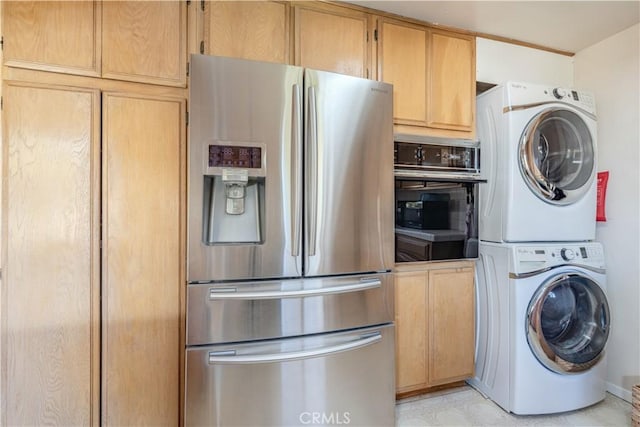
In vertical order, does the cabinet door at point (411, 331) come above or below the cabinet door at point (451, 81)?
below

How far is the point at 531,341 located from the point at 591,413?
25.3 inches

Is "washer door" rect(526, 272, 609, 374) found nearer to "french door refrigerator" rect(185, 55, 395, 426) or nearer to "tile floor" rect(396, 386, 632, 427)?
"tile floor" rect(396, 386, 632, 427)

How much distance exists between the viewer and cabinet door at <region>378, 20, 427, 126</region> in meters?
1.85

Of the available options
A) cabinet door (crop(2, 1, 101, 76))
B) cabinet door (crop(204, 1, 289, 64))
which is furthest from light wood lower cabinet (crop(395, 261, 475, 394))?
cabinet door (crop(2, 1, 101, 76))

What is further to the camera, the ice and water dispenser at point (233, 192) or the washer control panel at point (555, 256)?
the washer control panel at point (555, 256)

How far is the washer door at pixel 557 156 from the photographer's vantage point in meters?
1.83

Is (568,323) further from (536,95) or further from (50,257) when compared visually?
(50,257)

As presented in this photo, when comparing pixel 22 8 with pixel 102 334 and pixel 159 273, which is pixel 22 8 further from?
pixel 102 334

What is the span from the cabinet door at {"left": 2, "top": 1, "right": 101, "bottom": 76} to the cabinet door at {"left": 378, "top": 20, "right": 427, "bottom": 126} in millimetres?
1429

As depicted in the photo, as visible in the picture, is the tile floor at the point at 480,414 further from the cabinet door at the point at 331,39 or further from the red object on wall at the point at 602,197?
the cabinet door at the point at 331,39

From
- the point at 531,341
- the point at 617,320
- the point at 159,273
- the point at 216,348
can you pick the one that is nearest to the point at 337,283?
the point at 216,348

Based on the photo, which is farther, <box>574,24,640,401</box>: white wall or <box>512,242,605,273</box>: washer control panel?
<box>574,24,640,401</box>: white wall

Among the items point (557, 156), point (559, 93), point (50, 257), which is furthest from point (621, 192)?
point (50, 257)

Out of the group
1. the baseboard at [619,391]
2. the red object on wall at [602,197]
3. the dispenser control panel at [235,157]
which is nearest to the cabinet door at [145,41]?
the dispenser control panel at [235,157]
